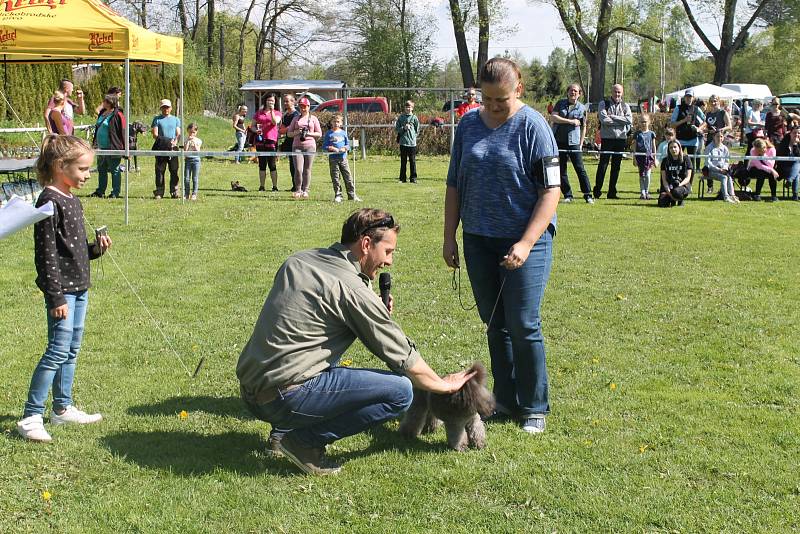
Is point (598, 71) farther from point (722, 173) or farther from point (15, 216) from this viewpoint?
point (15, 216)

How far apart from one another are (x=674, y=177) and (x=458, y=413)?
12.0 meters

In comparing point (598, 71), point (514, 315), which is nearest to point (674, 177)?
point (514, 315)

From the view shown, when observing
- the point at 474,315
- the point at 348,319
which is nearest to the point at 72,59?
the point at 474,315

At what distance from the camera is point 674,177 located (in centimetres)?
1541

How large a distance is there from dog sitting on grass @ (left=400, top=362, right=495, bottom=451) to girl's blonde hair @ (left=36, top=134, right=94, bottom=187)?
7.00 feet

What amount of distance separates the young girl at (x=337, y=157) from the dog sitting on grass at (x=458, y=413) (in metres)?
11.0

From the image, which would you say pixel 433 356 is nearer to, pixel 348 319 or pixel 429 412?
pixel 429 412

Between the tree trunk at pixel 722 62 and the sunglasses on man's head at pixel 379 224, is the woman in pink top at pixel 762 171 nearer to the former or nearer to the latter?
the sunglasses on man's head at pixel 379 224

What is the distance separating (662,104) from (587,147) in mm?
8531

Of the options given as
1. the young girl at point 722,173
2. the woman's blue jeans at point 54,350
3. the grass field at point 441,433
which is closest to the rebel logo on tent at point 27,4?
the grass field at point 441,433

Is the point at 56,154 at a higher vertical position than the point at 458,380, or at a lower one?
higher

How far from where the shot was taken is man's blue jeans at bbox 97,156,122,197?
1566cm

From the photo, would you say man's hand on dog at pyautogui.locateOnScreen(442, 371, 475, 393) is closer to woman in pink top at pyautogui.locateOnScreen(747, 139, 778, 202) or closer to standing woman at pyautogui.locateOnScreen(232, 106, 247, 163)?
woman in pink top at pyautogui.locateOnScreen(747, 139, 778, 202)

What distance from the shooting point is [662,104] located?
34.5 metres
